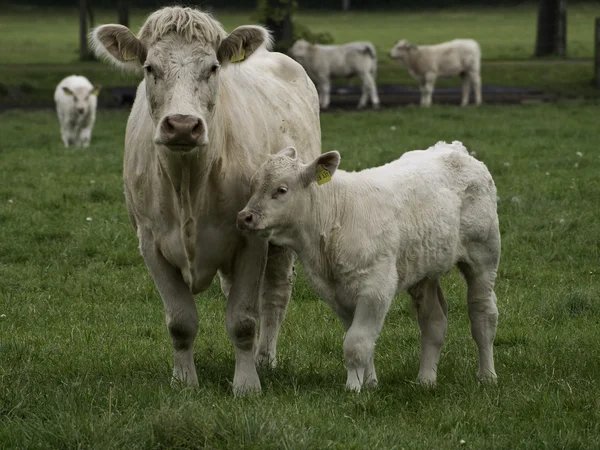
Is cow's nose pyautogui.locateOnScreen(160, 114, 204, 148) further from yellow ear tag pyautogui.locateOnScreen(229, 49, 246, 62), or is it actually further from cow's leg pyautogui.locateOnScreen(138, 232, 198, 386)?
cow's leg pyautogui.locateOnScreen(138, 232, 198, 386)

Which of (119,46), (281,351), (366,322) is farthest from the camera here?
(281,351)

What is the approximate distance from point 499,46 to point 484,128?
2348cm

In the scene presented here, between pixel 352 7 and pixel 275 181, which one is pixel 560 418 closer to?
pixel 275 181

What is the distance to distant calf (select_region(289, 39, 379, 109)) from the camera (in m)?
27.2

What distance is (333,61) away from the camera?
28078mm

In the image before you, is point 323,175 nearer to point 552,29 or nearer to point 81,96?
point 81,96

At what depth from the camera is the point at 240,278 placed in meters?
6.21

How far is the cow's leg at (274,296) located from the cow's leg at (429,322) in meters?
1.07

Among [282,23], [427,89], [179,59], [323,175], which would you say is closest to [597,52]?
[427,89]

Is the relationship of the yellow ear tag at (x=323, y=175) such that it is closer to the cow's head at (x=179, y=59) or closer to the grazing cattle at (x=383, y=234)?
the grazing cattle at (x=383, y=234)

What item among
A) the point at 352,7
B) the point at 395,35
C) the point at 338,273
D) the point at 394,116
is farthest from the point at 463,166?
the point at 352,7

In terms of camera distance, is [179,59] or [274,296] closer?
[179,59]

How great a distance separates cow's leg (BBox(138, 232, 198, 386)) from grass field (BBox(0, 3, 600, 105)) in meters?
12.7

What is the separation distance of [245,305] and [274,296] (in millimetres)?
1030
